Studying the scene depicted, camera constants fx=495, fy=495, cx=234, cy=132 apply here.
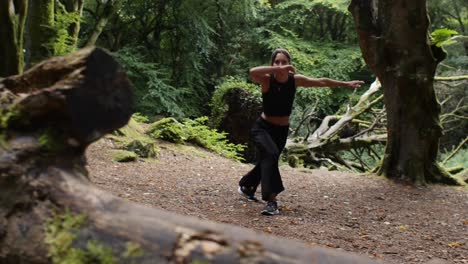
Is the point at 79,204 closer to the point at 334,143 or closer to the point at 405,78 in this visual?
the point at 405,78

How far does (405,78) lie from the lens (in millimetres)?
8555

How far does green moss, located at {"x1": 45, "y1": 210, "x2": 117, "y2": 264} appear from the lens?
5.98 ft

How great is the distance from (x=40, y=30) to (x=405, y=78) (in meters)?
6.91

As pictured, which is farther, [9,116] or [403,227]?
[403,227]

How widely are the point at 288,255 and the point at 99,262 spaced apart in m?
0.70

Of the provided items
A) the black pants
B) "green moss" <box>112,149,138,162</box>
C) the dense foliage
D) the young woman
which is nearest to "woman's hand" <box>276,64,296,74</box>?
the young woman

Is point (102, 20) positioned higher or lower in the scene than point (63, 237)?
higher

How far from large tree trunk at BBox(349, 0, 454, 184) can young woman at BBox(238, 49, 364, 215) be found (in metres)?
3.35

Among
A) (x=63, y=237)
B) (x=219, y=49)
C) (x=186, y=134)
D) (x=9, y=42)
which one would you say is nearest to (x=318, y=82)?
(x=63, y=237)

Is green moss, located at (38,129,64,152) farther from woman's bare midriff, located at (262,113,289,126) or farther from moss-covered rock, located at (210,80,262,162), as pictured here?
moss-covered rock, located at (210,80,262,162)

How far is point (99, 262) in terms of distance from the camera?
5.96 ft

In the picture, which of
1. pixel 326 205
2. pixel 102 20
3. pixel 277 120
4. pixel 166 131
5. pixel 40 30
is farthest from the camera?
pixel 102 20

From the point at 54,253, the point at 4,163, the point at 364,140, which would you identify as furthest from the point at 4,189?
the point at 364,140

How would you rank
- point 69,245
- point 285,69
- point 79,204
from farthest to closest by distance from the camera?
point 285,69, point 79,204, point 69,245
